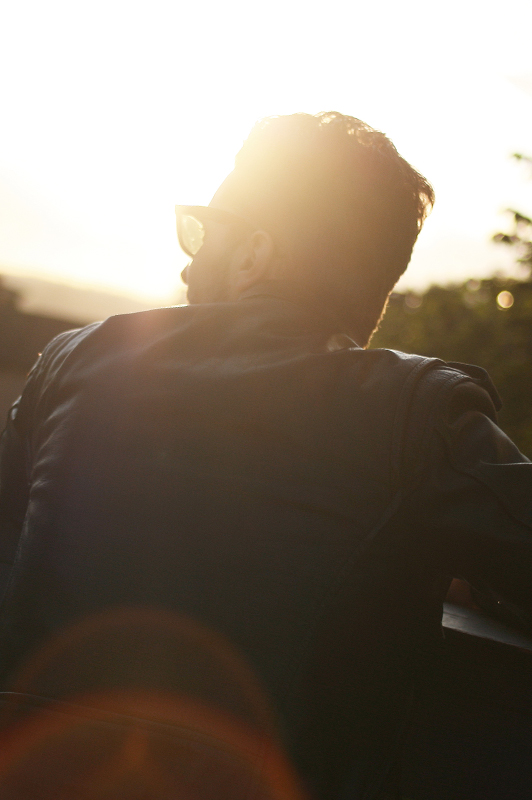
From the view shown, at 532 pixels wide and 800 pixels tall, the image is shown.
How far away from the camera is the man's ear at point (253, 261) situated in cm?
157

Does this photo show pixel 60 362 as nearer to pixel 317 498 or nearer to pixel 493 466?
pixel 317 498

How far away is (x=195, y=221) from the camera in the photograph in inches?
69.7

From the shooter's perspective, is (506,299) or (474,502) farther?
(506,299)

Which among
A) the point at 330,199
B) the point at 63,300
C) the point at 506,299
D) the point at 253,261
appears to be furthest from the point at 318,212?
the point at 506,299

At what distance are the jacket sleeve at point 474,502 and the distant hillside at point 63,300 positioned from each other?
5263 millimetres

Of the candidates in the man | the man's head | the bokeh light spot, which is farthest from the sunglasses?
the bokeh light spot

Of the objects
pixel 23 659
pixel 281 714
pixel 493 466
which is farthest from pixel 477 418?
pixel 23 659

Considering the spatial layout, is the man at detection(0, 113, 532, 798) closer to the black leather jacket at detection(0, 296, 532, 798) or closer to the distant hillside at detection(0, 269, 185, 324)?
the black leather jacket at detection(0, 296, 532, 798)

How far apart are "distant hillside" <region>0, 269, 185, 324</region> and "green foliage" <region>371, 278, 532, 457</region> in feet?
11.5

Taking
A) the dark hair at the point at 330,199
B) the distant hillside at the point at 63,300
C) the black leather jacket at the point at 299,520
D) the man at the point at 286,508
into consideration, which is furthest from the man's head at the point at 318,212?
the distant hillside at the point at 63,300

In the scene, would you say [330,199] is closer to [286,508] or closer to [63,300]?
[286,508]

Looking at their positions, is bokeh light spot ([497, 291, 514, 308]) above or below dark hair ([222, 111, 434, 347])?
below

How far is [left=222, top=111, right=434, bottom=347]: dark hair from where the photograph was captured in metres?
1.56

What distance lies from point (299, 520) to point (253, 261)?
2.27 ft
